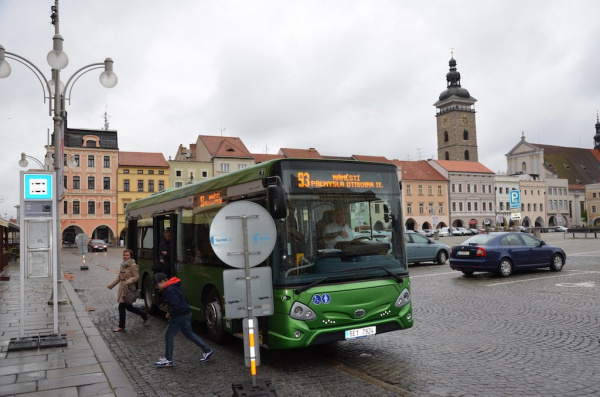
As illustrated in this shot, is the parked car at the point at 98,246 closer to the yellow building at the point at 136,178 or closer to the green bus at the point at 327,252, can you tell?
the yellow building at the point at 136,178

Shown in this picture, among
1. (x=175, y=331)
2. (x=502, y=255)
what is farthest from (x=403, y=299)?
(x=502, y=255)

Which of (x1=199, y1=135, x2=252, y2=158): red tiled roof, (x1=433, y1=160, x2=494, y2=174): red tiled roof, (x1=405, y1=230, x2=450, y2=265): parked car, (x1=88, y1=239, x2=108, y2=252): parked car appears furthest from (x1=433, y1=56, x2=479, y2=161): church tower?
(x1=405, y1=230, x2=450, y2=265): parked car

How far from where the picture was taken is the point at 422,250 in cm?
2409

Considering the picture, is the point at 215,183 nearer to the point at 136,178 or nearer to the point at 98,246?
the point at 98,246

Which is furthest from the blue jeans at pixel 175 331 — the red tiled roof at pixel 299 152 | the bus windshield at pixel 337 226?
the red tiled roof at pixel 299 152

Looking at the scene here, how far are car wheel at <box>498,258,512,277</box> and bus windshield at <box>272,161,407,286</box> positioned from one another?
11.1 meters

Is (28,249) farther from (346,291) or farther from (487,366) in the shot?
(487,366)

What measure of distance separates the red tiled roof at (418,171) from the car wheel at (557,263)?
69272 millimetres

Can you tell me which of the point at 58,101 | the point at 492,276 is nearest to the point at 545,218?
the point at 492,276

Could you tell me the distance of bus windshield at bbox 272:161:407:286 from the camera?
7.04 metres

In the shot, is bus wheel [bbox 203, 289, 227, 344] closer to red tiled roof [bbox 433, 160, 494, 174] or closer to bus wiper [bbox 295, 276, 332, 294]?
bus wiper [bbox 295, 276, 332, 294]

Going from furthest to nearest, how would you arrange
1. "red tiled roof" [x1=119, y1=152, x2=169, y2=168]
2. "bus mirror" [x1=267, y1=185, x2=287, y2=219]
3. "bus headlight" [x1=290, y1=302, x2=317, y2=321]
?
"red tiled roof" [x1=119, y1=152, x2=169, y2=168] < "bus headlight" [x1=290, y1=302, x2=317, y2=321] < "bus mirror" [x1=267, y1=185, x2=287, y2=219]

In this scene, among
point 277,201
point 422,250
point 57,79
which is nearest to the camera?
point 277,201

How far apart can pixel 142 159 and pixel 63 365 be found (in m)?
71.9
